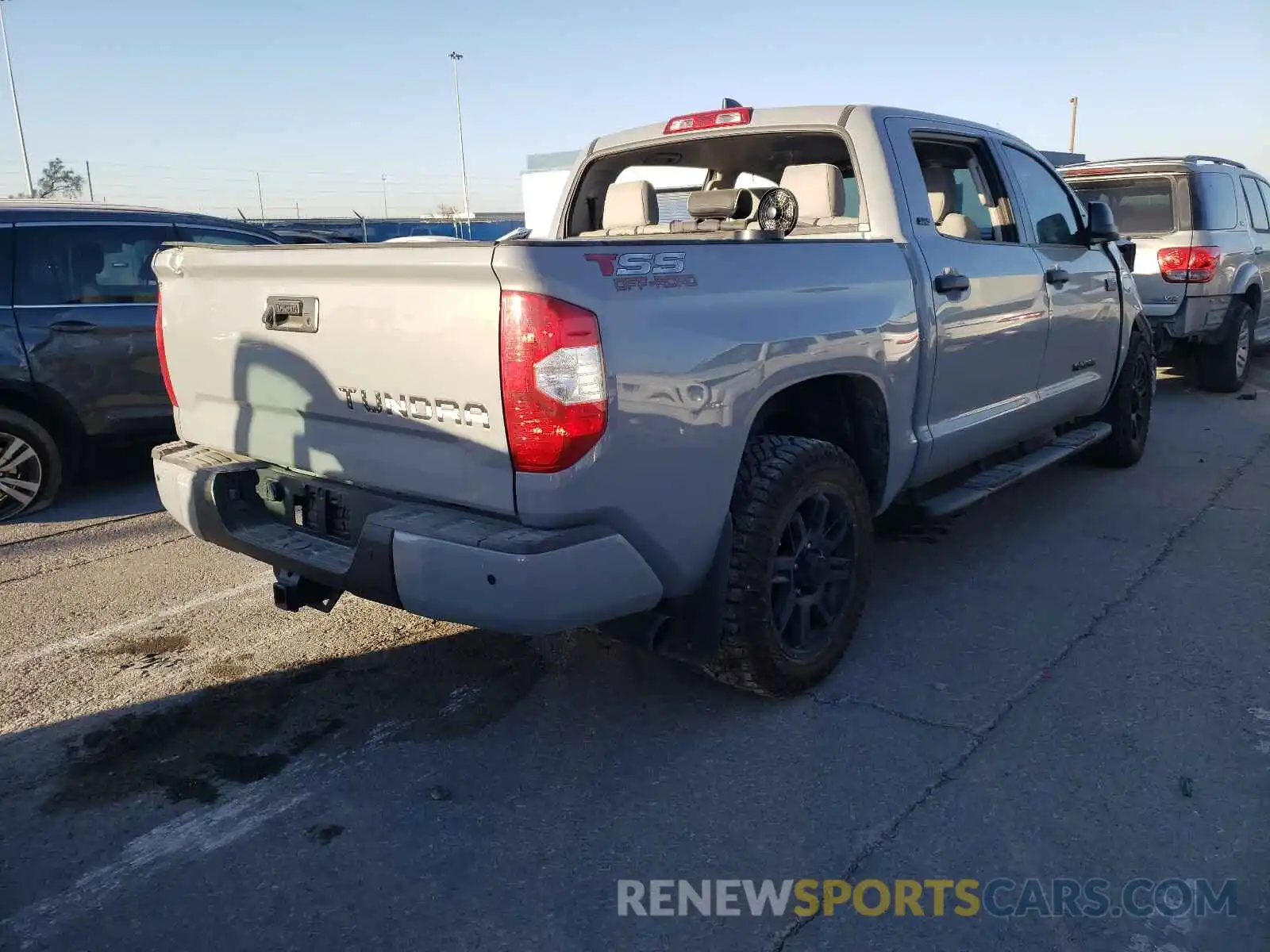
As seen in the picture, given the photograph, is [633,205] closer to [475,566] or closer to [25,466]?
[475,566]

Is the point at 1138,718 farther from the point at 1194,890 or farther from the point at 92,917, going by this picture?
the point at 92,917

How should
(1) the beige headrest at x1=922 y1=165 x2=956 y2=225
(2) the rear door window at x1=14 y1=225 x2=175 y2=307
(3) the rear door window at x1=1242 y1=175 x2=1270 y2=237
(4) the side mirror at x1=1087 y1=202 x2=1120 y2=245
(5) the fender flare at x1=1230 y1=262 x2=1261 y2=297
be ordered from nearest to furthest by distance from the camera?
(1) the beige headrest at x1=922 y1=165 x2=956 y2=225
(4) the side mirror at x1=1087 y1=202 x2=1120 y2=245
(2) the rear door window at x1=14 y1=225 x2=175 y2=307
(5) the fender flare at x1=1230 y1=262 x2=1261 y2=297
(3) the rear door window at x1=1242 y1=175 x2=1270 y2=237

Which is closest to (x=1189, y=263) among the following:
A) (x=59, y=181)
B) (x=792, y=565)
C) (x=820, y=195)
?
(x=820, y=195)

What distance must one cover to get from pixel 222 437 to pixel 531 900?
6.57 ft

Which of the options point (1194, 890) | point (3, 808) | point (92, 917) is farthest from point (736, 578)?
point (3, 808)

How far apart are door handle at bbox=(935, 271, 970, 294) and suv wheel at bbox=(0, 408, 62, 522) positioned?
16.4ft

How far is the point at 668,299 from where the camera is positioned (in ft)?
8.87

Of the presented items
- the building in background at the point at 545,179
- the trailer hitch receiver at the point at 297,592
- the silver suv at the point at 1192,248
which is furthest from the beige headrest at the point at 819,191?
the building in background at the point at 545,179

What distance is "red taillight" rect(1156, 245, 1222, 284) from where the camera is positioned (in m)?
8.34

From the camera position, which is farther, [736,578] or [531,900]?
[736,578]

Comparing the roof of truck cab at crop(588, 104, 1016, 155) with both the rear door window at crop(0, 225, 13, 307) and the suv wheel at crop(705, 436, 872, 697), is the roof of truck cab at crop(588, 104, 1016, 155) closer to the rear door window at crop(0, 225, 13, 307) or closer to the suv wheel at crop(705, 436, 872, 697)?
the suv wheel at crop(705, 436, 872, 697)

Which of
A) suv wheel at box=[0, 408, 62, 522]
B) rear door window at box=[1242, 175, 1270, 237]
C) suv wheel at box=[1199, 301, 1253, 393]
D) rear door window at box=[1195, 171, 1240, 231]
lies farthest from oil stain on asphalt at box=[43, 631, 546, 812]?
rear door window at box=[1242, 175, 1270, 237]

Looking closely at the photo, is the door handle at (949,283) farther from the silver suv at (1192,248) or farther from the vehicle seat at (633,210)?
the silver suv at (1192,248)

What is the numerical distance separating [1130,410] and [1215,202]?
3.67 m
